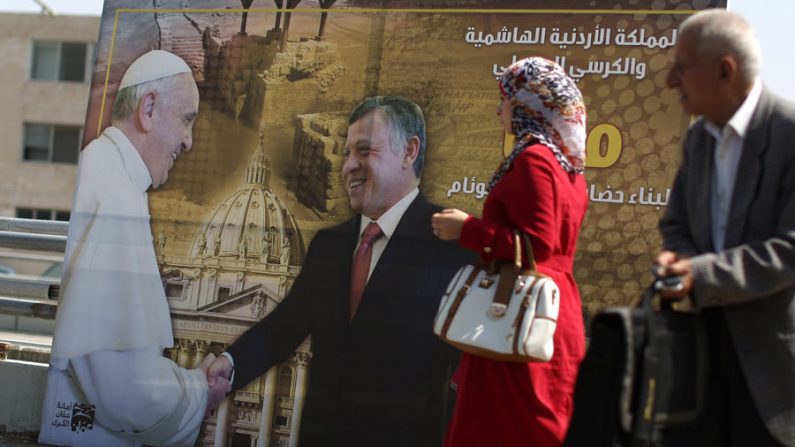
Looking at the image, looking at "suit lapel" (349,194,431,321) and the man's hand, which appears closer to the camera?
the man's hand

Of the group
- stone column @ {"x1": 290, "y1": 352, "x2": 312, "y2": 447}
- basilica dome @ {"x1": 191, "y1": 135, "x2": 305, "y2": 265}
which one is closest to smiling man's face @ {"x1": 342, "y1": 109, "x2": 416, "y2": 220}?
basilica dome @ {"x1": 191, "y1": 135, "x2": 305, "y2": 265}

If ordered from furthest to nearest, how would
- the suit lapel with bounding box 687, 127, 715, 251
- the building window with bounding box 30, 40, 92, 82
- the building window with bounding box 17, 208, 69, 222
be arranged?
the building window with bounding box 30, 40, 92, 82 < the building window with bounding box 17, 208, 69, 222 < the suit lapel with bounding box 687, 127, 715, 251

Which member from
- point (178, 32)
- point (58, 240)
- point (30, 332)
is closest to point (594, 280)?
point (178, 32)

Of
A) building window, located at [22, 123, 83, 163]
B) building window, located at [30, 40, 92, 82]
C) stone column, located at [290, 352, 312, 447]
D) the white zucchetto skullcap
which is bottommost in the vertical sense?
stone column, located at [290, 352, 312, 447]

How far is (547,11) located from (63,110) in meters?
33.1

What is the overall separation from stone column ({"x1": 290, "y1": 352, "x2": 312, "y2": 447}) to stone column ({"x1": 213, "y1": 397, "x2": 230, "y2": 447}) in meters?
0.38

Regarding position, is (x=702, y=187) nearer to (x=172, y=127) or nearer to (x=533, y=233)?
(x=533, y=233)

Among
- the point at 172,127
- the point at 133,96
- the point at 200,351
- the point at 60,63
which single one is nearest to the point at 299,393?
the point at 200,351

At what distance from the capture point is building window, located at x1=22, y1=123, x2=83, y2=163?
35.4 m

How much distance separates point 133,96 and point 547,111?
9.19 ft

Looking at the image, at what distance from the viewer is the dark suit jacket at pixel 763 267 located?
2.52 meters

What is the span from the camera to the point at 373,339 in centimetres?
497

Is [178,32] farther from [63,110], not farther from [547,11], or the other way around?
[63,110]

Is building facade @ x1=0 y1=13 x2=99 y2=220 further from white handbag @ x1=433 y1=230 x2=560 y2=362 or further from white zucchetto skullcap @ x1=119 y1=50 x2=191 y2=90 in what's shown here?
white handbag @ x1=433 y1=230 x2=560 y2=362
